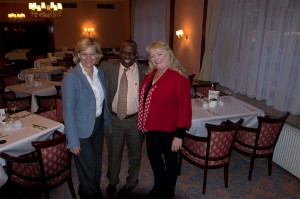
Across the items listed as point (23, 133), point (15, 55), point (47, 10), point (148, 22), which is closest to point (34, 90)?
point (23, 133)

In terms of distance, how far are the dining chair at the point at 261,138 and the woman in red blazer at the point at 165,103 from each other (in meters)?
1.24

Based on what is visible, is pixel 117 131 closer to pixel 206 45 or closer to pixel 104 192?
pixel 104 192

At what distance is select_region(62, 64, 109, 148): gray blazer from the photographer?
2.11 m

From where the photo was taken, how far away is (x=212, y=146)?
2.86 meters

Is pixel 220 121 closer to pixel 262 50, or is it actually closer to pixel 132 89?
pixel 132 89

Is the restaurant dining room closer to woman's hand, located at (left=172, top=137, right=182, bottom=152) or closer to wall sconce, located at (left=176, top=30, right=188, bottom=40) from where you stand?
wall sconce, located at (left=176, top=30, right=188, bottom=40)

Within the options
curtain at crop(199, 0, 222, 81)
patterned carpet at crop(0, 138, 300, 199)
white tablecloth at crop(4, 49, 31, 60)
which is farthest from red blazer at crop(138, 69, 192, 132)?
white tablecloth at crop(4, 49, 31, 60)

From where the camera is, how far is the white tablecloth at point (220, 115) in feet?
10.9

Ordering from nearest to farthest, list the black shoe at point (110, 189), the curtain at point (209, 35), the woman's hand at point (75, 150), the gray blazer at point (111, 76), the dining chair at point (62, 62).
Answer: the woman's hand at point (75, 150) < the gray blazer at point (111, 76) < the black shoe at point (110, 189) < the curtain at point (209, 35) < the dining chair at point (62, 62)

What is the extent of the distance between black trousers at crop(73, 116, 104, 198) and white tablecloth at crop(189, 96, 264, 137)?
1.31m

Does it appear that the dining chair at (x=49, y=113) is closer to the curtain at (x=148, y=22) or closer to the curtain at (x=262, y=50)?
the curtain at (x=262, y=50)

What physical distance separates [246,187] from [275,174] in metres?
0.60

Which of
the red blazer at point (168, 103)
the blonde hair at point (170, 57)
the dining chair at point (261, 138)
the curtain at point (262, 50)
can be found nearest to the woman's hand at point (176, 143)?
the red blazer at point (168, 103)

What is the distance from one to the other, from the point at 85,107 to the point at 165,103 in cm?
71
